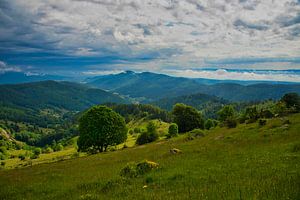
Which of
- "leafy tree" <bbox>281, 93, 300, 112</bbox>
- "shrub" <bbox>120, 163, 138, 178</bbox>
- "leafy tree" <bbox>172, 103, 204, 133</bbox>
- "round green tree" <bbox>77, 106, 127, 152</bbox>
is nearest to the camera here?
"shrub" <bbox>120, 163, 138, 178</bbox>

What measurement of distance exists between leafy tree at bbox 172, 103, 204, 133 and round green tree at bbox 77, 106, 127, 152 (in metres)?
29.2

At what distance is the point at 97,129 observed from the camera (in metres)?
79.5

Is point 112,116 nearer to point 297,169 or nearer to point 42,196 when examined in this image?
point 42,196

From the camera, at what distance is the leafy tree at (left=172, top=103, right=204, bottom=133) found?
102 m

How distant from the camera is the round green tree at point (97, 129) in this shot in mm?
79125

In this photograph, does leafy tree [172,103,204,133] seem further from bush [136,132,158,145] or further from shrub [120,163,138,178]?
shrub [120,163,138,178]

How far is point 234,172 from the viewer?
58.6ft

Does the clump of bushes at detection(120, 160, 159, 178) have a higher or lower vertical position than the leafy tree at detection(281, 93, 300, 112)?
lower

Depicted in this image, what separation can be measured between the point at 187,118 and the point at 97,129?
37743 millimetres

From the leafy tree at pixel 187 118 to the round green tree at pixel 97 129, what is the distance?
96.0 ft

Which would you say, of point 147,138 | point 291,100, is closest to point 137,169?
point 291,100

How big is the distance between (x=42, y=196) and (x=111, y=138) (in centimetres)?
6428

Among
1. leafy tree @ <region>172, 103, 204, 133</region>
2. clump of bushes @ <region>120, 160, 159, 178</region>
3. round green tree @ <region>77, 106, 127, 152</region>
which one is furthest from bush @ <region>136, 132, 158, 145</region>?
clump of bushes @ <region>120, 160, 159, 178</region>

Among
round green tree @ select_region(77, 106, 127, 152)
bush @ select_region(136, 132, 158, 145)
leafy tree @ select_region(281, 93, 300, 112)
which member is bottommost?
bush @ select_region(136, 132, 158, 145)
